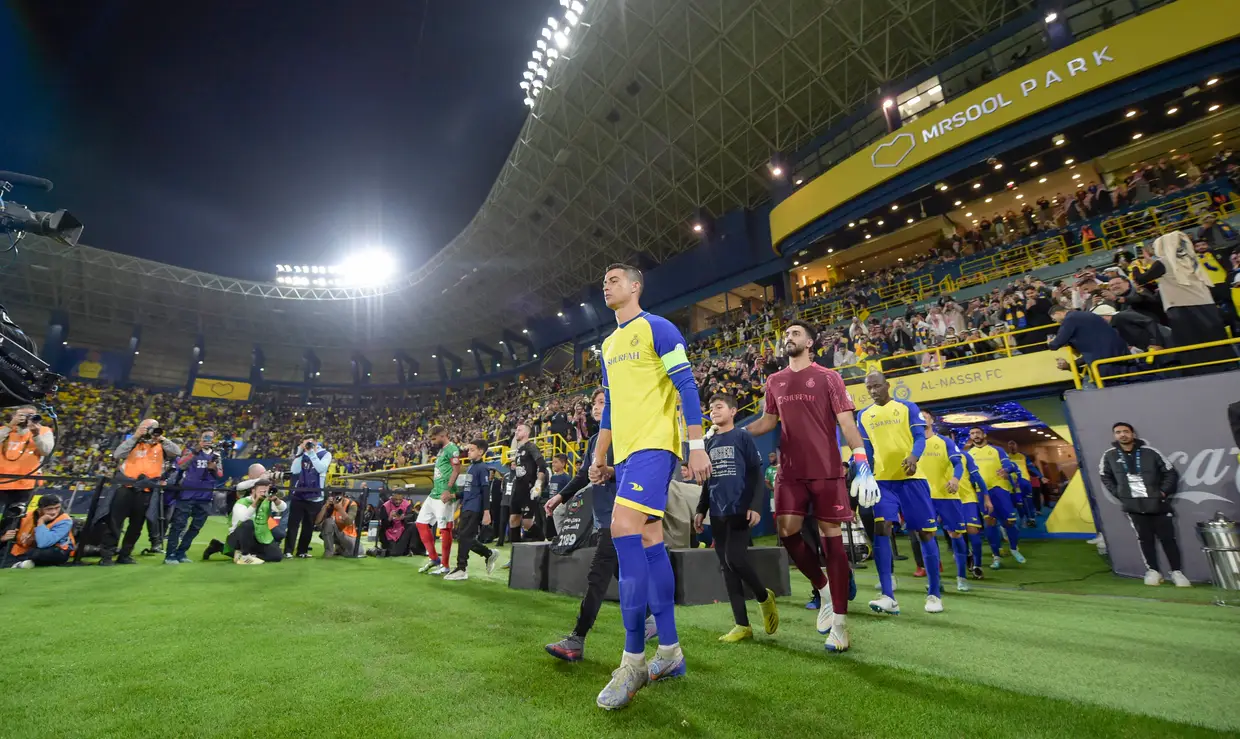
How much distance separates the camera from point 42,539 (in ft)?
23.3

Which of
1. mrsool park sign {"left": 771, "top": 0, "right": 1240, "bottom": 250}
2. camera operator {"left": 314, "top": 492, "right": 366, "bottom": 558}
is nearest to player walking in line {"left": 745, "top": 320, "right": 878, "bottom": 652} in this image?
camera operator {"left": 314, "top": 492, "right": 366, "bottom": 558}

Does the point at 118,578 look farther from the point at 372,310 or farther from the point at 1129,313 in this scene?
the point at 372,310

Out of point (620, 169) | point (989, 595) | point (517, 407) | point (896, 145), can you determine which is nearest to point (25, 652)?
point (989, 595)

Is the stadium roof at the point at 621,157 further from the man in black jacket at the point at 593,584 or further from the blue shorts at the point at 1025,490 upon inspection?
the man in black jacket at the point at 593,584

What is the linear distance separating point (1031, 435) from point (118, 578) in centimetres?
2583

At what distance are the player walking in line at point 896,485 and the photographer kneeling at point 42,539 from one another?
10.8 m

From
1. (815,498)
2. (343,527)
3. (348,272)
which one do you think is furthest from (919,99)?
(348,272)

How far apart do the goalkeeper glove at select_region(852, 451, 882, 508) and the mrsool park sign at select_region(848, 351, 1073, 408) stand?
26.0ft

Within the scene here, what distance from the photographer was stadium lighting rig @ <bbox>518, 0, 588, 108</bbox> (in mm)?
19375

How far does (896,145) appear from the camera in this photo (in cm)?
1866

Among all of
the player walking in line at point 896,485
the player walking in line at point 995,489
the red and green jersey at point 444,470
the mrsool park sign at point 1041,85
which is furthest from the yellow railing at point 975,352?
the mrsool park sign at point 1041,85

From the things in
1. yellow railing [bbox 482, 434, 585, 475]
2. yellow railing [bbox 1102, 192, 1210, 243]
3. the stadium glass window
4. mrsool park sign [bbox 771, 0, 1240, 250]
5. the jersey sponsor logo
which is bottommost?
the jersey sponsor logo

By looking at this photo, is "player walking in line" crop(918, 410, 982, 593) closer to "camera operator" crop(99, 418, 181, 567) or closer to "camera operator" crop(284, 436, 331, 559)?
"camera operator" crop(284, 436, 331, 559)

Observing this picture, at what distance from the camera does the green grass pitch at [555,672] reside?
1852 mm
